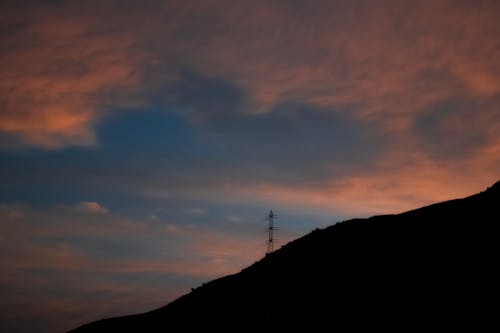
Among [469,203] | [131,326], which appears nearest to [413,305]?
[469,203]

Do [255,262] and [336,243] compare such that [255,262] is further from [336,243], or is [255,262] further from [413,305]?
[413,305]

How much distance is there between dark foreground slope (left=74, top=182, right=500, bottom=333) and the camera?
24.0 metres

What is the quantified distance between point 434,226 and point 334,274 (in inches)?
276

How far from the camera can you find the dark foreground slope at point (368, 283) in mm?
24016

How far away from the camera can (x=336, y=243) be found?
120 ft

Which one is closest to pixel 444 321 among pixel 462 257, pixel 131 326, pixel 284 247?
pixel 462 257

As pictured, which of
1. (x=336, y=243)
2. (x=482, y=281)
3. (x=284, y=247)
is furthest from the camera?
(x=284, y=247)

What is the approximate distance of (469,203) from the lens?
31672mm

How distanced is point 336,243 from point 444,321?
47.8 feet

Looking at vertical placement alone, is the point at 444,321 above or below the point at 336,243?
below

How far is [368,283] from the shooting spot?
29094 mm

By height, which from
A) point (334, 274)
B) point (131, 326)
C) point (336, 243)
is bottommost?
point (131, 326)

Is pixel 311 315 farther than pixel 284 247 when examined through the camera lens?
No

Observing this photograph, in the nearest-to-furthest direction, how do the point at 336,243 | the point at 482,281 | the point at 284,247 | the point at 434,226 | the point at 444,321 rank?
the point at 444,321
the point at 482,281
the point at 434,226
the point at 336,243
the point at 284,247
